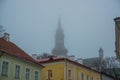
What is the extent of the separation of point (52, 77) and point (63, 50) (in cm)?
11514

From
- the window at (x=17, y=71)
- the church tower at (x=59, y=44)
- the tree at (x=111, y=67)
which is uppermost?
the church tower at (x=59, y=44)

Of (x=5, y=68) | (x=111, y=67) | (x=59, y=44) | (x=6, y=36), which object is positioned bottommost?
(x=5, y=68)

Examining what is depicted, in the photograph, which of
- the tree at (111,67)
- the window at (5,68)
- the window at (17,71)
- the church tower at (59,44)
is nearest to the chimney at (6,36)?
the window at (17,71)

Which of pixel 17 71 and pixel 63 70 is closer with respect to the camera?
pixel 17 71

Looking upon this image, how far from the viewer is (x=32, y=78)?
111 ft

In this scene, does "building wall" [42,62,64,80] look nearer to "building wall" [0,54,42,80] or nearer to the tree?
"building wall" [0,54,42,80]

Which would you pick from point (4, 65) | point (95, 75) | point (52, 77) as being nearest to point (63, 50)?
point (95, 75)

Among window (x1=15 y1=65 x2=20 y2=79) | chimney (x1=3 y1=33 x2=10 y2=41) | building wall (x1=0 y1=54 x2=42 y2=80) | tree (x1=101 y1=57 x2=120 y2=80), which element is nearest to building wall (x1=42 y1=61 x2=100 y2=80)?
building wall (x1=0 y1=54 x2=42 y2=80)

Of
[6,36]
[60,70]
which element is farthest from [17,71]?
[60,70]

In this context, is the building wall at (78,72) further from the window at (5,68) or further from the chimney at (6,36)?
the window at (5,68)

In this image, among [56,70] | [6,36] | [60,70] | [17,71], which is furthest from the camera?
[56,70]

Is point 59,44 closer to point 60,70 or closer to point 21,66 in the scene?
point 60,70

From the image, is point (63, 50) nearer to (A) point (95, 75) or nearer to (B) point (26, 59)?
(A) point (95, 75)

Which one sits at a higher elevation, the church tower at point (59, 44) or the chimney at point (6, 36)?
the church tower at point (59, 44)
